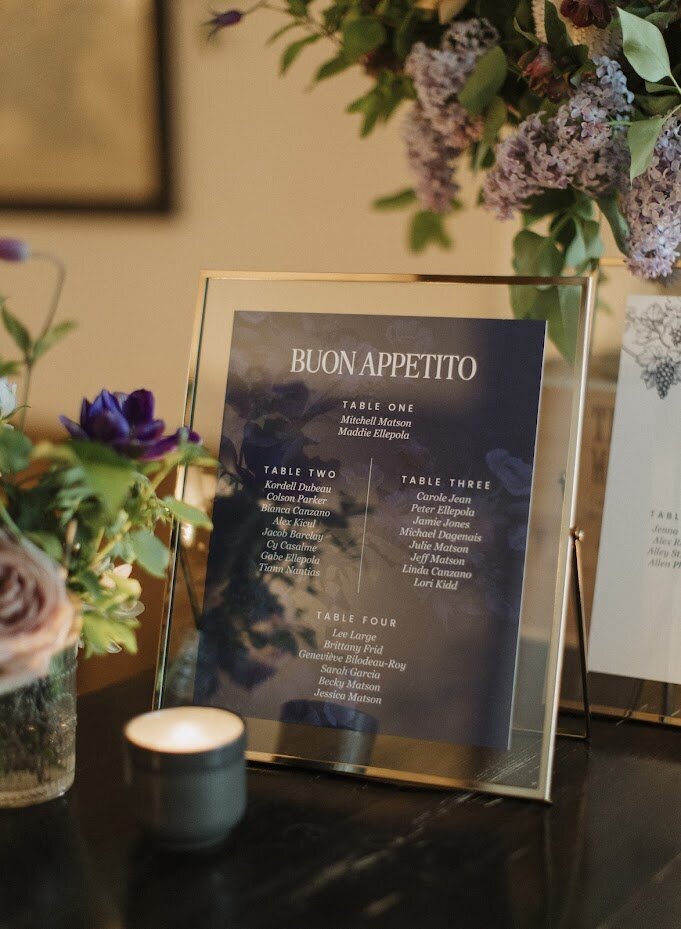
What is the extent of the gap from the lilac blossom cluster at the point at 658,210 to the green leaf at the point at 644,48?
0.04 metres

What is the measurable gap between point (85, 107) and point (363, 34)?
2.35 feet

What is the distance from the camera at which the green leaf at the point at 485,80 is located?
0.76 metres

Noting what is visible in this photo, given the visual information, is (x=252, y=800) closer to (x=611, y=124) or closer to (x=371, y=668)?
(x=371, y=668)

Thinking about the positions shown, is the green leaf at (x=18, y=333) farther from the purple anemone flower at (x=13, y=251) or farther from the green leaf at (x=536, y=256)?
the green leaf at (x=536, y=256)

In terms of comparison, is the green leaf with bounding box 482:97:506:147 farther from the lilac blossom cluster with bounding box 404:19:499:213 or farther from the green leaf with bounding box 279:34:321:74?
the green leaf with bounding box 279:34:321:74

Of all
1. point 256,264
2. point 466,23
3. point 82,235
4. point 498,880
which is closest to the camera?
point 498,880

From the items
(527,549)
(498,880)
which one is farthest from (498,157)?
(498,880)

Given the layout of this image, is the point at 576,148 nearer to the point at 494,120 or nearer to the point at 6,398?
the point at 494,120

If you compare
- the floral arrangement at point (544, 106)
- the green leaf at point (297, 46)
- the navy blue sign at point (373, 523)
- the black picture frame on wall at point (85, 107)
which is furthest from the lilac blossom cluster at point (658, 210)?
the black picture frame on wall at point (85, 107)

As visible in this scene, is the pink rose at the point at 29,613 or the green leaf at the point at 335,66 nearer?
the pink rose at the point at 29,613

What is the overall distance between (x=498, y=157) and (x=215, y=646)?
437 millimetres

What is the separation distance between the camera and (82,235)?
4.72ft

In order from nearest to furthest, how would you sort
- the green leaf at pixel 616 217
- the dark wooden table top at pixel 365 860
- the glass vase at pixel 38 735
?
the dark wooden table top at pixel 365 860 < the glass vase at pixel 38 735 < the green leaf at pixel 616 217

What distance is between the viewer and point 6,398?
0.64 metres
